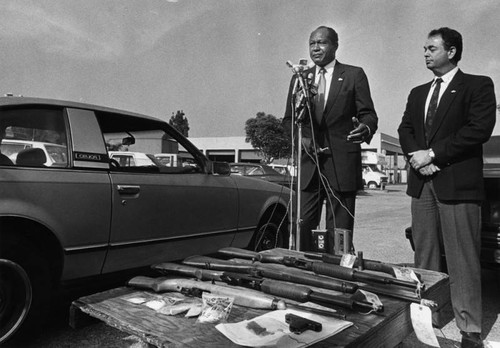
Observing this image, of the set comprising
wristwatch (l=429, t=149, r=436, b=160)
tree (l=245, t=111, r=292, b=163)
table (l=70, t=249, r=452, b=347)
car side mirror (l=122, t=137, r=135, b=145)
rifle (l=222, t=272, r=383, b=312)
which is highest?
tree (l=245, t=111, r=292, b=163)

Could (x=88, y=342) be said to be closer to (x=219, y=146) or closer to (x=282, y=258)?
(x=282, y=258)

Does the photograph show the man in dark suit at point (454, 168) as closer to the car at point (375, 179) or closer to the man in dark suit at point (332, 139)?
the man in dark suit at point (332, 139)

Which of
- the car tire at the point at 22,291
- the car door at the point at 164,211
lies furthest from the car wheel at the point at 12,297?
the car door at the point at 164,211

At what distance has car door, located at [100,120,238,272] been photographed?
2.70m

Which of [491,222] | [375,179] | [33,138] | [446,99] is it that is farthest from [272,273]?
[375,179]

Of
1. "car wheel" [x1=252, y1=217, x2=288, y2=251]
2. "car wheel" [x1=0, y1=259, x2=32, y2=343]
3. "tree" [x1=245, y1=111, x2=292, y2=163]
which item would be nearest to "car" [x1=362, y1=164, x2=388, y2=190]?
"tree" [x1=245, y1=111, x2=292, y2=163]

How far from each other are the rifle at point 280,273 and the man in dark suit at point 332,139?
84 cm

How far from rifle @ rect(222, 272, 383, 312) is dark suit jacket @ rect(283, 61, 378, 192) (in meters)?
1.18

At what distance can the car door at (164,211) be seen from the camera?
2.70 metres

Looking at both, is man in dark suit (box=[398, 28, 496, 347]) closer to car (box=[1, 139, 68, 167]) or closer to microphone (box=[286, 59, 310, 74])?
microphone (box=[286, 59, 310, 74])

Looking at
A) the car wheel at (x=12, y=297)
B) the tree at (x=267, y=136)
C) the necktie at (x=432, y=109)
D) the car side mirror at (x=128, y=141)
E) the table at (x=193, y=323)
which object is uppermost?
the tree at (x=267, y=136)

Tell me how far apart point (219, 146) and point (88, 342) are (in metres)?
46.8

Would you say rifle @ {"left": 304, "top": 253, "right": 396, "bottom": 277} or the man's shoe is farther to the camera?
the man's shoe

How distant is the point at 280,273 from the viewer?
5.93 ft
